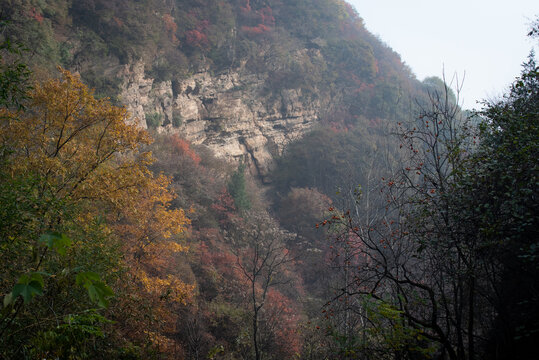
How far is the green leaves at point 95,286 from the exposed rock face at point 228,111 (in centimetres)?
2293

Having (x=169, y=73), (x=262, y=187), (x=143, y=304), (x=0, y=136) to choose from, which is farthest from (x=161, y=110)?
(x=143, y=304)

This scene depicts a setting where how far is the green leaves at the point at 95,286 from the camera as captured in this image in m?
1.25

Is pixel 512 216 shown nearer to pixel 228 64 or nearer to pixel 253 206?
pixel 253 206

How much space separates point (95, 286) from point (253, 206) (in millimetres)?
22944

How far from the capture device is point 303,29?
1651 inches

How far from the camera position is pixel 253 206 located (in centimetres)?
2416

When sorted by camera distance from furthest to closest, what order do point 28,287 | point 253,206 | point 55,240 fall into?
1. point 253,206
2. point 55,240
3. point 28,287

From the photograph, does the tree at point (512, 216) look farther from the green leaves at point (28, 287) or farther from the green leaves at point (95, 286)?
the green leaves at point (28, 287)

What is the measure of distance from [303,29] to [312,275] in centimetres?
3460

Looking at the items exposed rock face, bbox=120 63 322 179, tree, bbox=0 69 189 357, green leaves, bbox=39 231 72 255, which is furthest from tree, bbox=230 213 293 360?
green leaves, bbox=39 231 72 255

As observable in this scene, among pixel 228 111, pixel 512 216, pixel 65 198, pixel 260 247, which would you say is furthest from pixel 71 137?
pixel 228 111

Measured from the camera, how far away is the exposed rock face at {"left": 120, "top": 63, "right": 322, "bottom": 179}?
24.2m

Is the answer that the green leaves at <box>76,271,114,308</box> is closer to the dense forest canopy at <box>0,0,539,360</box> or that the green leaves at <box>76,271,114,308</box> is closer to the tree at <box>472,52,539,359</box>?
the dense forest canopy at <box>0,0,539,360</box>

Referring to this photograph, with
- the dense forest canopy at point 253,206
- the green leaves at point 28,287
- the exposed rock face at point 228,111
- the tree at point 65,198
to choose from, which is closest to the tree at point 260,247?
the dense forest canopy at point 253,206
